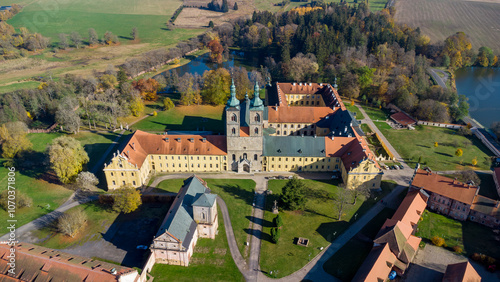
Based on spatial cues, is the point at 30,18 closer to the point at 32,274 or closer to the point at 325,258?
the point at 32,274

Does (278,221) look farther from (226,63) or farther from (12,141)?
(226,63)

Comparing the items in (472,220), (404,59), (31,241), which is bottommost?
(31,241)

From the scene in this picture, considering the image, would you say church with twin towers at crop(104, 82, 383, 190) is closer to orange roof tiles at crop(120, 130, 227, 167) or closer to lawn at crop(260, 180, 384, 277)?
orange roof tiles at crop(120, 130, 227, 167)

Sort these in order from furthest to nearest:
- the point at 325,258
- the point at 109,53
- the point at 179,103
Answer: the point at 109,53 → the point at 179,103 → the point at 325,258

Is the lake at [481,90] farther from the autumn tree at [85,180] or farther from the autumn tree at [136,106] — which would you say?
the autumn tree at [85,180]

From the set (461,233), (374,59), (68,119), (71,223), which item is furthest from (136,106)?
(374,59)

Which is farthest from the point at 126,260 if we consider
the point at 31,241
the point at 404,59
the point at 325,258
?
the point at 404,59

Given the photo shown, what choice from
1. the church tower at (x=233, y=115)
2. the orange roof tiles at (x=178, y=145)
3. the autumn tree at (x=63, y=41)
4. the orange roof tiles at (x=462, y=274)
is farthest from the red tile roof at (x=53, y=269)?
the autumn tree at (x=63, y=41)
